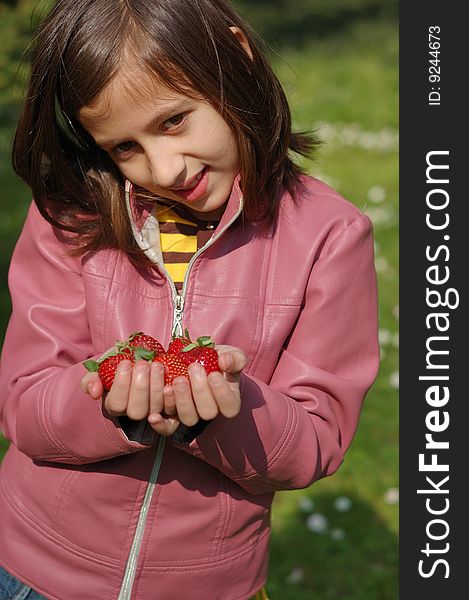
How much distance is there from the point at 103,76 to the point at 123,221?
0.35 metres

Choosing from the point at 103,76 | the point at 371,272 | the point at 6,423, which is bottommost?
the point at 6,423

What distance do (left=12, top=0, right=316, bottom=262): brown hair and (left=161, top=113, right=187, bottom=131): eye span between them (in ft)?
0.16

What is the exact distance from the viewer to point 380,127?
8.91 m

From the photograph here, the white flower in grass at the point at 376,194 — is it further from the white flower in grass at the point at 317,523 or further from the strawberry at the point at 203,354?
the strawberry at the point at 203,354

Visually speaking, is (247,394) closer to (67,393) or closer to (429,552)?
(67,393)

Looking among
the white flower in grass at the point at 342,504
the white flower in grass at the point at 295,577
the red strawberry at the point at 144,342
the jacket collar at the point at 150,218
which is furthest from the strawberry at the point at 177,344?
the white flower in grass at the point at 342,504

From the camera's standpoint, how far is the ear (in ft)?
6.91

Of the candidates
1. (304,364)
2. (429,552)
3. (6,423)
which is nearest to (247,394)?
(304,364)

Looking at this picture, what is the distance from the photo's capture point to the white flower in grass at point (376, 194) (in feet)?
23.9

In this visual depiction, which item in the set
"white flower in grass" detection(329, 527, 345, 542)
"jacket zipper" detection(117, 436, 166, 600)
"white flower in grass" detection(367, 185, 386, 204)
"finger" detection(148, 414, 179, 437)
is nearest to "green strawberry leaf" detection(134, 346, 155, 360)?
"finger" detection(148, 414, 179, 437)

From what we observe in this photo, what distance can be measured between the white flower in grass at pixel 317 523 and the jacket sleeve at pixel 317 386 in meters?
1.91

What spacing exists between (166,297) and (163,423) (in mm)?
408

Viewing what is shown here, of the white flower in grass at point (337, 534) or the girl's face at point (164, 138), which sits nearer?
the girl's face at point (164, 138)

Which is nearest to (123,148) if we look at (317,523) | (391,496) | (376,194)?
(317,523)
